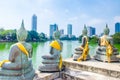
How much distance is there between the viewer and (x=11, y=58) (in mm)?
4391

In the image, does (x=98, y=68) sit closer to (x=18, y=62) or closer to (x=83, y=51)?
(x=83, y=51)

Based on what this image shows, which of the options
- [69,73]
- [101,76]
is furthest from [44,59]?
[101,76]

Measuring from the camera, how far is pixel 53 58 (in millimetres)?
6680

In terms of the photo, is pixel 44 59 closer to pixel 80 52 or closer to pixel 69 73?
pixel 69 73

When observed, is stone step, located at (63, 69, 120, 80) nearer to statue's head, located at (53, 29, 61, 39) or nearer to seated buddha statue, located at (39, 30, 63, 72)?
seated buddha statue, located at (39, 30, 63, 72)

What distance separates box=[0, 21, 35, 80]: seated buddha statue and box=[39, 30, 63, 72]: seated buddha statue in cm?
206

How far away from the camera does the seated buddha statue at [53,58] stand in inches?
261

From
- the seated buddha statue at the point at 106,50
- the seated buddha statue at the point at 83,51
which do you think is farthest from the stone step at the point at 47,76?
the seated buddha statue at the point at 106,50

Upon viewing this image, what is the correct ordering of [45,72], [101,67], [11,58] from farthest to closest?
[101,67], [45,72], [11,58]

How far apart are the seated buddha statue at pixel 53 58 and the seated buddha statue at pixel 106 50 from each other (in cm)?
277

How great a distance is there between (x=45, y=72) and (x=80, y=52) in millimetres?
2572

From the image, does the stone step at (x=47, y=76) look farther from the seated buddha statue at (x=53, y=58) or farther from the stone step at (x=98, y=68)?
the stone step at (x=98, y=68)

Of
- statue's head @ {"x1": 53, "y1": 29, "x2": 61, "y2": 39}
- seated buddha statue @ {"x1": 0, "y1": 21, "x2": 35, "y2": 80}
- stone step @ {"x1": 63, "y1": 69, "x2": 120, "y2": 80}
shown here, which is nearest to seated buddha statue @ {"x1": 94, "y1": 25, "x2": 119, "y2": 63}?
stone step @ {"x1": 63, "y1": 69, "x2": 120, "y2": 80}

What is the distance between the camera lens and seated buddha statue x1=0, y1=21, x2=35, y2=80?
4379 mm
